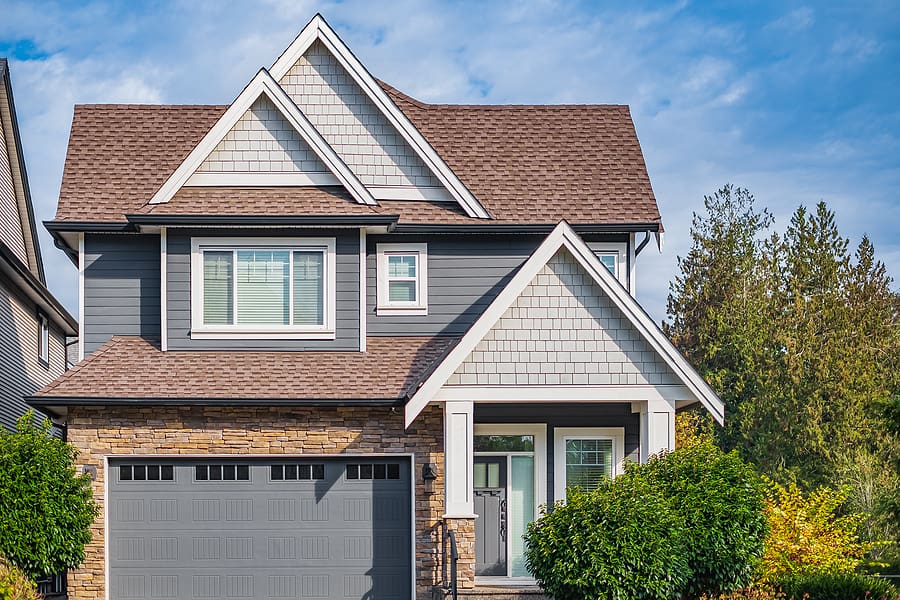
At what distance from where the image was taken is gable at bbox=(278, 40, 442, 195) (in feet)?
60.5

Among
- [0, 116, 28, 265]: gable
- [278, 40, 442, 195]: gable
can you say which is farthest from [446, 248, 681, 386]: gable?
[0, 116, 28, 265]: gable

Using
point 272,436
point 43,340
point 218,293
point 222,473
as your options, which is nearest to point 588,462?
point 272,436

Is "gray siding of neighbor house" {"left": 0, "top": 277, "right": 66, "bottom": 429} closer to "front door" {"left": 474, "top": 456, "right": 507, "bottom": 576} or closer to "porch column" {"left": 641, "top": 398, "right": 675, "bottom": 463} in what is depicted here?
"front door" {"left": 474, "top": 456, "right": 507, "bottom": 576}

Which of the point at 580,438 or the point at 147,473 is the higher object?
the point at 580,438

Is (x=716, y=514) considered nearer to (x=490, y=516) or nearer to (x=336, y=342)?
(x=490, y=516)

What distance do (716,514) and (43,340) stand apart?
17.2m

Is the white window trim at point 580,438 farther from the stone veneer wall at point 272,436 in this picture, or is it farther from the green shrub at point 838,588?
the green shrub at point 838,588

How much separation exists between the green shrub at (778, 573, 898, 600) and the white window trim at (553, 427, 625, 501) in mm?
3440

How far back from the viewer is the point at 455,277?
18172mm

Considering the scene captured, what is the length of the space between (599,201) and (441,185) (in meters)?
2.68

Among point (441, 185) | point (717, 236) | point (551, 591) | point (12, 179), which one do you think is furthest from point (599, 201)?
point (717, 236)

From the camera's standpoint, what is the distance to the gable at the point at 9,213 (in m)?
22.6

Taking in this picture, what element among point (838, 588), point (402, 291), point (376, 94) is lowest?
point (838, 588)

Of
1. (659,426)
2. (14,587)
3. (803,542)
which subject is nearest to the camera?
(14,587)
